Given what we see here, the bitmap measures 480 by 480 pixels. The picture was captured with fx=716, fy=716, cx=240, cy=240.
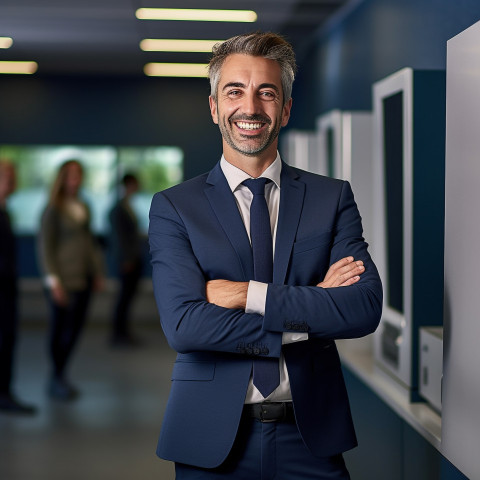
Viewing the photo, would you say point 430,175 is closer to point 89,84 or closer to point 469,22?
point 469,22

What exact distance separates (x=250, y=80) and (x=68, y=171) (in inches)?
133

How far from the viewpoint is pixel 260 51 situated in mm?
1676

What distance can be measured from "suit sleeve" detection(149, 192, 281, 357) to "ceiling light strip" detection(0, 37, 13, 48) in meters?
5.42

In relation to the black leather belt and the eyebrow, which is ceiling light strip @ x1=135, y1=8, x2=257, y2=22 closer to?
the eyebrow

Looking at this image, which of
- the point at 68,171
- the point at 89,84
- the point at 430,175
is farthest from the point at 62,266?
the point at 89,84

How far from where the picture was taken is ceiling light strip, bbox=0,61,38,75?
780 centimetres

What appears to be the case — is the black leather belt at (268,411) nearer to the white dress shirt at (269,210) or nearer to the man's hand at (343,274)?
the white dress shirt at (269,210)

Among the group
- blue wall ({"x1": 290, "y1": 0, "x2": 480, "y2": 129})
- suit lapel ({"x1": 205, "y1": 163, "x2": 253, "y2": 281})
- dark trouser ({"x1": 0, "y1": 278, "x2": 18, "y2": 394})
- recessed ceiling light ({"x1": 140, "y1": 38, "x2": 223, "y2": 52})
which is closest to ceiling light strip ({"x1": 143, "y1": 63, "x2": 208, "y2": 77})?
recessed ceiling light ({"x1": 140, "y1": 38, "x2": 223, "y2": 52})

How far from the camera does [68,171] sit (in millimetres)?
4832

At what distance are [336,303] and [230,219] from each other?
314 mm

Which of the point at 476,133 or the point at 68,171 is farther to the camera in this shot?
the point at 68,171

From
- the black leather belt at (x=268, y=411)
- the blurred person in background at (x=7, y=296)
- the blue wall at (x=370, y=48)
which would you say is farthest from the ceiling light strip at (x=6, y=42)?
the black leather belt at (x=268, y=411)

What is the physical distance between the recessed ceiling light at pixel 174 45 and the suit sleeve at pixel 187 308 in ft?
16.0

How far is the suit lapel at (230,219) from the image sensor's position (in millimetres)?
1668
